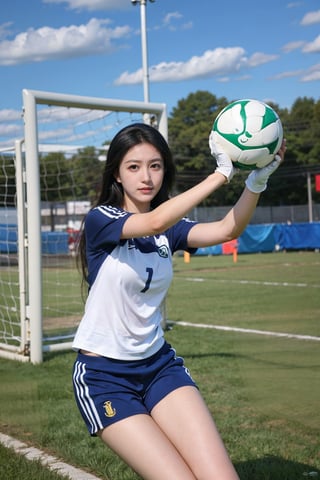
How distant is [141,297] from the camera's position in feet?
10.8

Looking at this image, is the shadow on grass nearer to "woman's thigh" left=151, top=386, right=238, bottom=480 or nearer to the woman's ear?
"woman's thigh" left=151, top=386, right=238, bottom=480

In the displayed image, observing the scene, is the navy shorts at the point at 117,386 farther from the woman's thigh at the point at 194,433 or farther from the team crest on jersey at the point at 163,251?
the team crest on jersey at the point at 163,251

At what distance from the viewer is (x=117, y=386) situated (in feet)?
10.5

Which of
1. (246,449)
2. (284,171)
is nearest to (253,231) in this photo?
(284,171)

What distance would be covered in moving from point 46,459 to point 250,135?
3229 mm

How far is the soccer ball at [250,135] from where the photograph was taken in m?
3.41

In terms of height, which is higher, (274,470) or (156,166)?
(156,166)

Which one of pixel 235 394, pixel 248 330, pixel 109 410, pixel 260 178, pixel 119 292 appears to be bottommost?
pixel 248 330

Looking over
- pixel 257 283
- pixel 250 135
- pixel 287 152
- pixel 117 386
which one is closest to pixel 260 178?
pixel 250 135

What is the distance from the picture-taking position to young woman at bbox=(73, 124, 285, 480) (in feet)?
9.99

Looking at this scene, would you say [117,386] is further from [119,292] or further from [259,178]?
[259,178]

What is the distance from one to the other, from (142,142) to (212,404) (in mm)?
3901

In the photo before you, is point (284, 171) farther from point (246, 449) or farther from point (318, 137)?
point (246, 449)

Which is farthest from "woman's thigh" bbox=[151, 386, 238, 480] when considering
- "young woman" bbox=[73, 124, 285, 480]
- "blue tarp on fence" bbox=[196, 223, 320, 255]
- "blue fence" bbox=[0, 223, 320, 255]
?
"blue tarp on fence" bbox=[196, 223, 320, 255]
